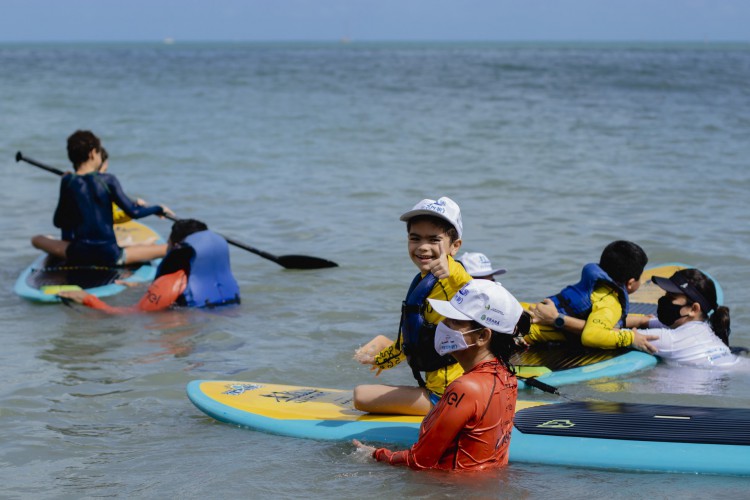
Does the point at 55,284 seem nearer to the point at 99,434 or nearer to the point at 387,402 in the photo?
the point at 99,434

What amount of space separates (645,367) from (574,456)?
1.69 metres

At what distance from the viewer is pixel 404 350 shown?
13.9 feet

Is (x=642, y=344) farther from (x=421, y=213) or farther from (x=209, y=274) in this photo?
(x=209, y=274)

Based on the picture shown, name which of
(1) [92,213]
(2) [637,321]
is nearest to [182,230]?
(1) [92,213]

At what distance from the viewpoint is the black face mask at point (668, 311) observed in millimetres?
5863

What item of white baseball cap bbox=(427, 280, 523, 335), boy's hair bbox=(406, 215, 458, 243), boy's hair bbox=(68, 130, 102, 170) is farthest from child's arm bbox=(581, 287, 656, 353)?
boy's hair bbox=(68, 130, 102, 170)

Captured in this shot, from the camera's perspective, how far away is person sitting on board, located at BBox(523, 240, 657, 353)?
560 centimetres

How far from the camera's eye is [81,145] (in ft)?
24.9

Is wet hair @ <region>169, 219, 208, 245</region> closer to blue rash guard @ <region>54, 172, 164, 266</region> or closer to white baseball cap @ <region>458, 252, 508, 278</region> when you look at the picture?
blue rash guard @ <region>54, 172, 164, 266</region>

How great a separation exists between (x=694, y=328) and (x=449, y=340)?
2740mm

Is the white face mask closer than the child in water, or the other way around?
the white face mask

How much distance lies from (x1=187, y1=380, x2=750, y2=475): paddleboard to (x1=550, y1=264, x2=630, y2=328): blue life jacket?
3.49 ft

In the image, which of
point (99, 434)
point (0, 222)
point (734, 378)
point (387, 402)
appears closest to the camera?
point (387, 402)

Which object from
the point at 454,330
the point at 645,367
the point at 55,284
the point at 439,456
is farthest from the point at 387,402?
the point at 55,284
